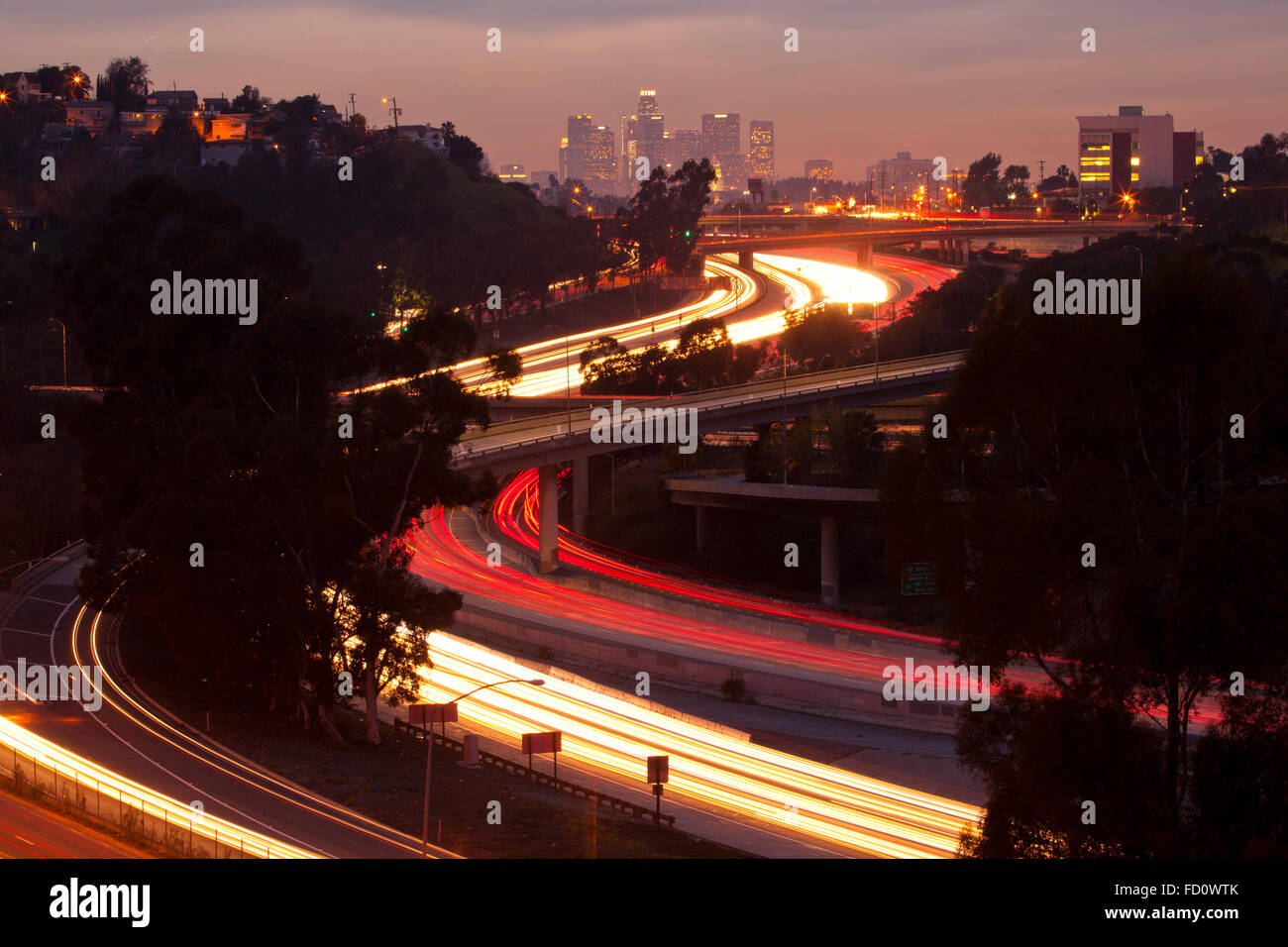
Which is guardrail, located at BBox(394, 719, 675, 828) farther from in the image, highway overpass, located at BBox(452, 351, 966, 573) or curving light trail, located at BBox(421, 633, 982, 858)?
highway overpass, located at BBox(452, 351, 966, 573)

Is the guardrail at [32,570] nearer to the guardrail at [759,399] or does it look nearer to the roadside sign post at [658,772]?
the guardrail at [759,399]

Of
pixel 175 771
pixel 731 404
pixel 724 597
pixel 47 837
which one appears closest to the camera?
pixel 47 837

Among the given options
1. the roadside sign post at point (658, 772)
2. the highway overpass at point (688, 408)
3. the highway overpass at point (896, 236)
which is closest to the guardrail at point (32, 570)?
the highway overpass at point (688, 408)

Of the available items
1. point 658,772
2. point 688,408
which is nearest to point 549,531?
point 688,408

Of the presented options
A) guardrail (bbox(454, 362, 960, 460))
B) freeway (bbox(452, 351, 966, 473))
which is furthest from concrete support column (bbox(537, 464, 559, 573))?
guardrail (bbox(454, 362, 960, 460))

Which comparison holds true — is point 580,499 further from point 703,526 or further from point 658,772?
point 658,772
